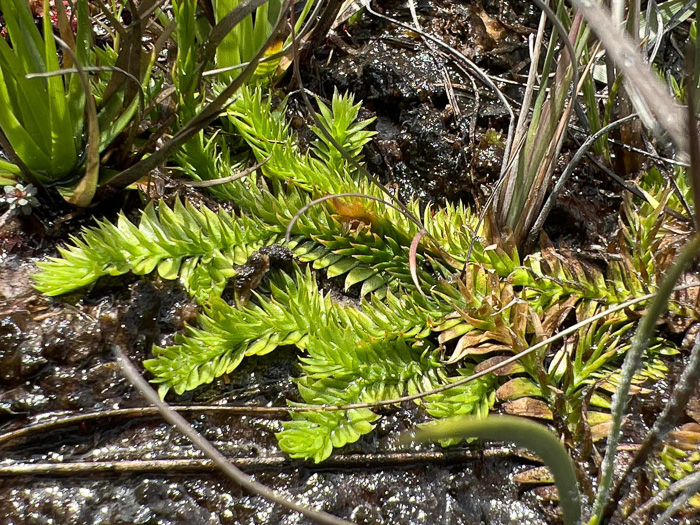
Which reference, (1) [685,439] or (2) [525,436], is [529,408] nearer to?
(1) [685,439]

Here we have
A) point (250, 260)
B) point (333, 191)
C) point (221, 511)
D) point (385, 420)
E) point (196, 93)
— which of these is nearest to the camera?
point (221, 511)

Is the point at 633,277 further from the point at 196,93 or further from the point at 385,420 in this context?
the point at 196,93

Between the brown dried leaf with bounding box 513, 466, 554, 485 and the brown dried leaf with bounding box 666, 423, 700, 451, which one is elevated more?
the brown dried leaf with bounding box 666, 423, 700, 451

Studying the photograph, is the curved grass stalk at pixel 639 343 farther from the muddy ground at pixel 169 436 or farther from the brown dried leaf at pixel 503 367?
the brown dried leaf at pixel 503 367

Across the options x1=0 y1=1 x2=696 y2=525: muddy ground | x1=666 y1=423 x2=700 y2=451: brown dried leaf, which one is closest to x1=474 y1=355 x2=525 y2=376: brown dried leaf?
x1=0 y1=1 x2=696 y2=525: muddy ground

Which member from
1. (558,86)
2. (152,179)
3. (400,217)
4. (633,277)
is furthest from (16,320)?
(633,277)

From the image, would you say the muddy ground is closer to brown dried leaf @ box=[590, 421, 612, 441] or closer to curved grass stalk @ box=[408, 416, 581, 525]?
brown dried leaf @ box=[590, 421, 612, 441]
